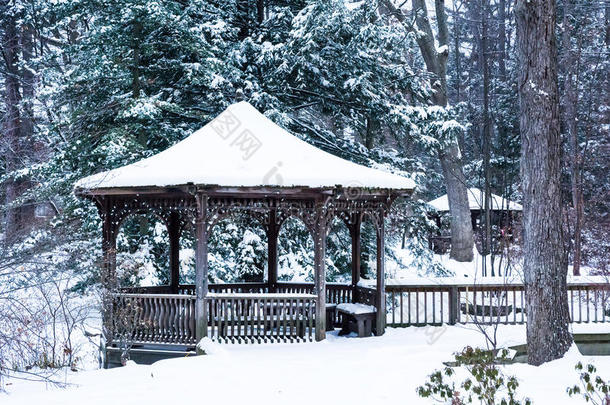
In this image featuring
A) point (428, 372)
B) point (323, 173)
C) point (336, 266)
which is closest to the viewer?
point (428, 372)

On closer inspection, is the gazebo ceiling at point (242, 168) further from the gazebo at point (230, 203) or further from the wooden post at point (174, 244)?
the wooden post at point (174, 244)

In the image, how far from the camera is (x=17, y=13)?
19.1 m

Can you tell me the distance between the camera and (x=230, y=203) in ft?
36.1

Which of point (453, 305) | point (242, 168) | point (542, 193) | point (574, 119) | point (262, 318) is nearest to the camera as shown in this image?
point (542, 193)

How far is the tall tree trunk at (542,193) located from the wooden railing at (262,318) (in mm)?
3973

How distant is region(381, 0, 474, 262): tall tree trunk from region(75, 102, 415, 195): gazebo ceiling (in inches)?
431

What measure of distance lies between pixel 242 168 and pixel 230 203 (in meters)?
0.65

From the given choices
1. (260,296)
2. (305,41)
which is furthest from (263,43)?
(260,296)

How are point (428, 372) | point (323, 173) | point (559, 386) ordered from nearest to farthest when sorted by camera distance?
1. point (559, 386)
2. point (428, 372)
3. point (323, 173)

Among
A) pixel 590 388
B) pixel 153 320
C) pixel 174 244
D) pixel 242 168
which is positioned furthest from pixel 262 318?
pixel 590 388

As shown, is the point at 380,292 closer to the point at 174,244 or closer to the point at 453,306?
the point at 453,306

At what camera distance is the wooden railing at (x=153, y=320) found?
11.0 meters

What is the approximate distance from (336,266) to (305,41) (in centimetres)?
638

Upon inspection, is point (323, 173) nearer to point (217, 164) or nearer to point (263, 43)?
point (217, 164)
